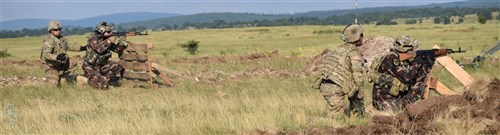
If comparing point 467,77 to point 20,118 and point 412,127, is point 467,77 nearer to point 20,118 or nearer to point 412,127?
point 412,127

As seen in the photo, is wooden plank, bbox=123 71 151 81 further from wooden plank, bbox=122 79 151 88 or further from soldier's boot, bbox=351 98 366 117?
soldier's boot, bbox=351 98 366 117

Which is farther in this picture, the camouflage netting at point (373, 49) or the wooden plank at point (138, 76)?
the camouflage netting at point (373, 49)

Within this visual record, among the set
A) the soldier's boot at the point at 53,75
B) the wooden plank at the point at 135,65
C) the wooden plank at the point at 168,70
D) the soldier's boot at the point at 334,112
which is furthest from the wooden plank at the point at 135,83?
the soldier's boot at the point at 334,112

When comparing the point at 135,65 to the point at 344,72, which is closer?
the point at 344,72

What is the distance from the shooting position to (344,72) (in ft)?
30.2

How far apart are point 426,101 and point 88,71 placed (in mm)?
9284

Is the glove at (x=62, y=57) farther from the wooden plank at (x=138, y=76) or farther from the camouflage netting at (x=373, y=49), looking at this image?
the camouflage netting at (x=373, y=49)

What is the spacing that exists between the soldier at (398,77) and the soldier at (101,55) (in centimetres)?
747

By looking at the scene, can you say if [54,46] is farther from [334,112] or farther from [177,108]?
[334,112]

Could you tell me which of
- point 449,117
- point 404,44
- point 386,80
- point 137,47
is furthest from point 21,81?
point 449,117

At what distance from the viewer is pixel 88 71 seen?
50.2 ft

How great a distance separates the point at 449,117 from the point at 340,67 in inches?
72.4

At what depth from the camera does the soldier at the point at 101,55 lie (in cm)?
1512

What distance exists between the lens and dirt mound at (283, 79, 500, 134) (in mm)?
7473
